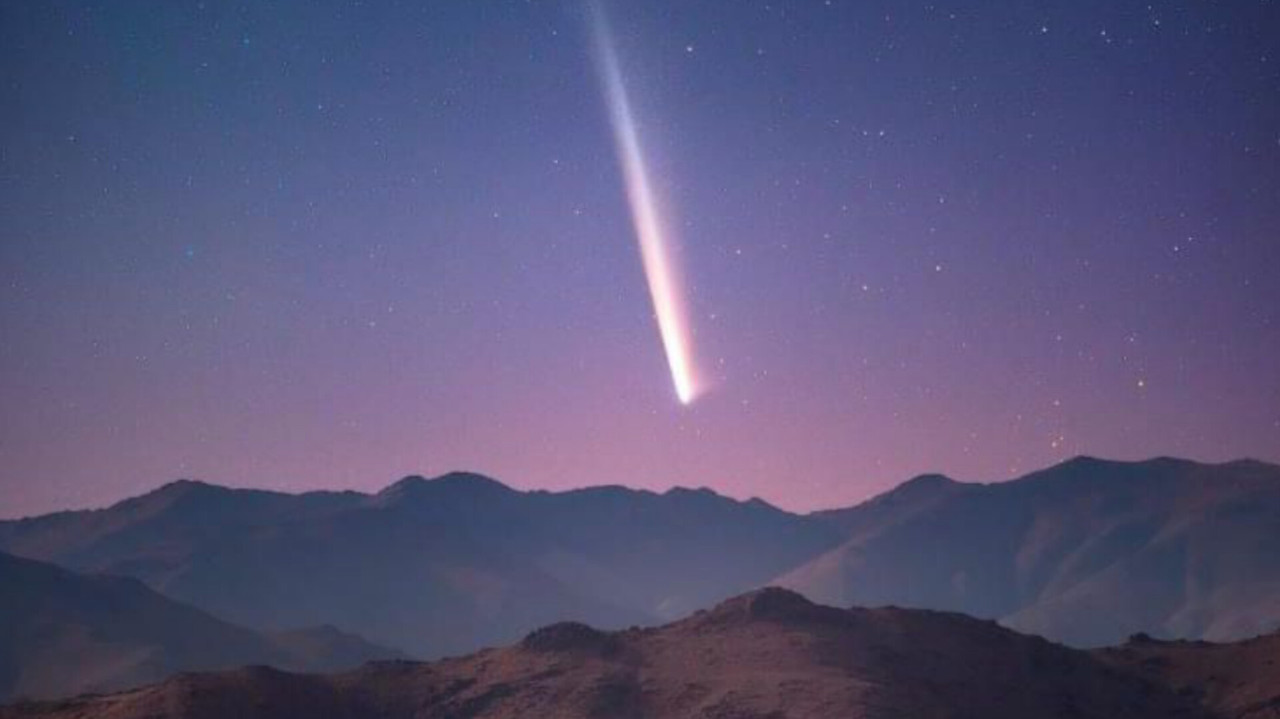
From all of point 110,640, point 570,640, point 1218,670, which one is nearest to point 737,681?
point 570,640

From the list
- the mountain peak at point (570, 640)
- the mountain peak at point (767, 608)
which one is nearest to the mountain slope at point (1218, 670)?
the mountain peak at point (767, 608)

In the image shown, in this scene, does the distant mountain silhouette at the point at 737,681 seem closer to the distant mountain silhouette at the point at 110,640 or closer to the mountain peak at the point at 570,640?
the mountain peak at the point at 570,640

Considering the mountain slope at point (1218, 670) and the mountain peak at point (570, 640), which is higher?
the mountain peak at point (570, 640)

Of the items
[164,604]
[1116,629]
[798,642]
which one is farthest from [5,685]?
[1116,629]

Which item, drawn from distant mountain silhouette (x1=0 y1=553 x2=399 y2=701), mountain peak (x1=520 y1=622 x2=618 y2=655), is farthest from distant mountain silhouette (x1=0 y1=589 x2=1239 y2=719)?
distant mountain silhouette (x1=0 y1=553 x2=399 y2=701)

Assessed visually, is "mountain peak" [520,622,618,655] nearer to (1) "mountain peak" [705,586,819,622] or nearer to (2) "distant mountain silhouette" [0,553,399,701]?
(1) "mountain peak" [705,586,819,622]

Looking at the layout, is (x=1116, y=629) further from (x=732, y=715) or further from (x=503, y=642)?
(x=732, y=715)
